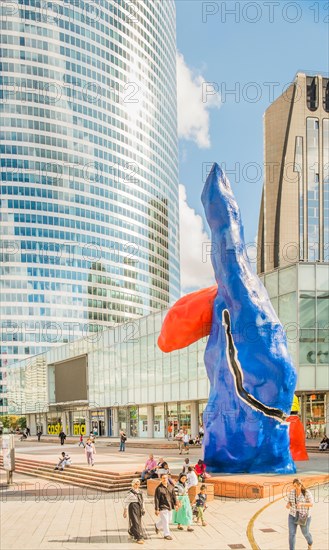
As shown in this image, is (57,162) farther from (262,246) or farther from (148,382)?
(148,382)

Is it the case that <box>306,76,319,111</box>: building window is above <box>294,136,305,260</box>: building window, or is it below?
above

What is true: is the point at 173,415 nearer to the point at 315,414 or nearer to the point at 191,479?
the point at 315,414

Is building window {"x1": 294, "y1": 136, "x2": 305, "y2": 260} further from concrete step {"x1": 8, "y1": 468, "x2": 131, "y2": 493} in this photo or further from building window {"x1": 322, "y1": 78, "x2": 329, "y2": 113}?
concrete step {"x1": 8, "y1": 468, "x2": 131, "y2": 493}

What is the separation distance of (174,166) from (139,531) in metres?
158

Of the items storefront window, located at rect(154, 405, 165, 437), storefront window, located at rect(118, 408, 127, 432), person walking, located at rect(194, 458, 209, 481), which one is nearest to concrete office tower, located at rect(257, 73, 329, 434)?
storefront window, located at rect(118, 408, 127, 432)

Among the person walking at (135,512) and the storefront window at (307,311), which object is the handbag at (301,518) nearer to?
the person walking at (135,512)

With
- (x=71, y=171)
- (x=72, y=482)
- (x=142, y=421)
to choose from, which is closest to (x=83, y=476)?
(x=72, y=482)

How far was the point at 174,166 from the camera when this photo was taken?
168m

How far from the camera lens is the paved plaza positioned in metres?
14.6

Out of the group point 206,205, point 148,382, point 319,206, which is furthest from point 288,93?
point 206,205

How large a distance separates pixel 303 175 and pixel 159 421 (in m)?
70.2

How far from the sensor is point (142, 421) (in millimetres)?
64625

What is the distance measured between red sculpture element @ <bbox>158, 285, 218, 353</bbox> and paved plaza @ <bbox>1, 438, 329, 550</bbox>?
6.47 meters

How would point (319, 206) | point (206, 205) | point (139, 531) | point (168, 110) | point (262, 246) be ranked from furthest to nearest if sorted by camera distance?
point (168, 110) → point (262, 246) → point (319, 206) → point (206, 205) → point (139, 531)
